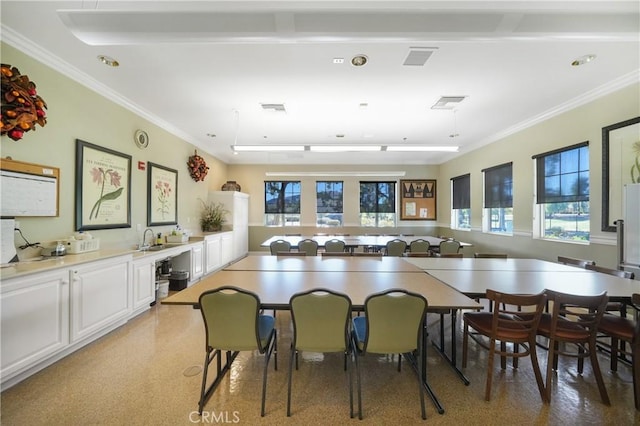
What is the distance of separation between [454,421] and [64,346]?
11.4 ft

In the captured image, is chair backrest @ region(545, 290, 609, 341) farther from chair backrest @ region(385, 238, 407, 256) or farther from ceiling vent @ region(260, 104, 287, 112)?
ceiling vent @ region(260, 104, 287, 112)

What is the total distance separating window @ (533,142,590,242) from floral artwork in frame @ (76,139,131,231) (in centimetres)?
697

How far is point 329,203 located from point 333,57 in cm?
589

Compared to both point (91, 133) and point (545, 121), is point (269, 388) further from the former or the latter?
point (545, 121)

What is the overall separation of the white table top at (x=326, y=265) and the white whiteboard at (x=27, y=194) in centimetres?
202

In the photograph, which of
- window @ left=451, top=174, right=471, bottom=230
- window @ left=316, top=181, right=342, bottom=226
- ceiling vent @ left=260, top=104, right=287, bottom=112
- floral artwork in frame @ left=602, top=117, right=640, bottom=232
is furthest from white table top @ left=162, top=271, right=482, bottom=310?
window @ left=316, top=181, right=342, bottom=226

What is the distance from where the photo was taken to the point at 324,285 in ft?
7.55

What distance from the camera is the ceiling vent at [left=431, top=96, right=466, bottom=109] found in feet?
12.3

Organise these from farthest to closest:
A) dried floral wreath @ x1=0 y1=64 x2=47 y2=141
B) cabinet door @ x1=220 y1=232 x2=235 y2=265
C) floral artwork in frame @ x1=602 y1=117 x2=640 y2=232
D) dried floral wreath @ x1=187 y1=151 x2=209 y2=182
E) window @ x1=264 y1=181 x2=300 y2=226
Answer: window @ x1=264 y1=181 x2=300 y2=226
cabinet door @ x1=220 y1=232 x2=235 y2=265
dried floral wreath @ x1=187 y1=151 x2=209 y2=182
floral artwork in frame @ x1=602 y1=117 x2=640 y2=232
dried floral wreath @ x1=0 y1=64 x2=47 y2=141

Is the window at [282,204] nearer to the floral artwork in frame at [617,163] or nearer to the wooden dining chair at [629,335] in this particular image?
the floral artwork in frame at [617,163]

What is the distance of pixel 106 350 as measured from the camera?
A: 8.72ft

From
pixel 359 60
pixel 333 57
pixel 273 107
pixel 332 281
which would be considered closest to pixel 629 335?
pixel 332 281

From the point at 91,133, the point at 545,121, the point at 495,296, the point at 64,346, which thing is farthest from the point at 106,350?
the point at 545,121

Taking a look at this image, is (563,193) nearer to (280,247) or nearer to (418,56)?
(418,56)
